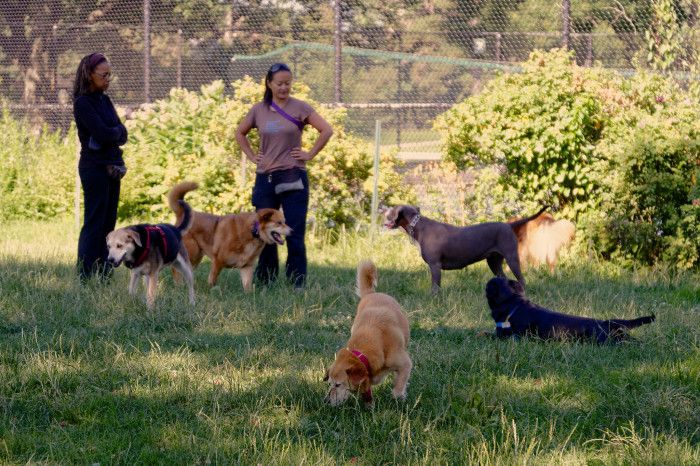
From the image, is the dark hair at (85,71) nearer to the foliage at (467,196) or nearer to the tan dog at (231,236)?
the tan dog at (231,236)

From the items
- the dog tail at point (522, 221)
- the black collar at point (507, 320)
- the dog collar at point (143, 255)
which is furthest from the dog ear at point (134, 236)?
the dog tail at point (522, 221)

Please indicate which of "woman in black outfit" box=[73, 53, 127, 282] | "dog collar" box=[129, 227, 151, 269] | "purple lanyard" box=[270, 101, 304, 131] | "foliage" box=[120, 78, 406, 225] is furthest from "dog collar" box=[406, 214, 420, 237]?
"foliage" box=[120, 78, 406, 225]

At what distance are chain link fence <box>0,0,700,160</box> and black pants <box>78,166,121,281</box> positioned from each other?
210 inches

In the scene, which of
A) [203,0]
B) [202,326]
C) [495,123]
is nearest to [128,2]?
[203,0]

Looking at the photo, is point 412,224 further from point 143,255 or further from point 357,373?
point 357,373

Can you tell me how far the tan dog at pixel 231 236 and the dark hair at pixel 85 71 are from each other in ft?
4.20

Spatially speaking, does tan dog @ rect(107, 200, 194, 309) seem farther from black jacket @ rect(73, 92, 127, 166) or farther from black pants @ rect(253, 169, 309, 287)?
black pants @ rect(253, 169, 309, 287)

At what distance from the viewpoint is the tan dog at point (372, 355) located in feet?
16.3

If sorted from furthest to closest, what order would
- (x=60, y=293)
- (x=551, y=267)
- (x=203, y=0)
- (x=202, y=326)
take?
(x=203, y=0) → (x=551, y=267) → (x=60, y=293) → (x=202, y=326)

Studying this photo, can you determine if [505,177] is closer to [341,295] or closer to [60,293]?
[341,295]

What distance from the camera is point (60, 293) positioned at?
27.1 ft

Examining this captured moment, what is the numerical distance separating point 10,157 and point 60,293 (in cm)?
861

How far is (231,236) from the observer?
973cm

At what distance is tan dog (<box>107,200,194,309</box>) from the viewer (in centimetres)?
834
